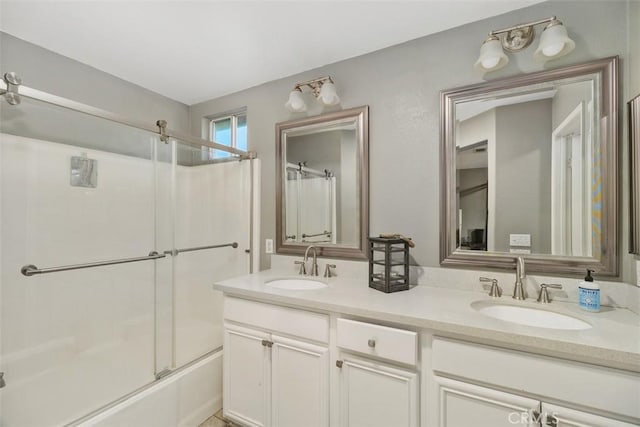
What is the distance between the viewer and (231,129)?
258 centimetres

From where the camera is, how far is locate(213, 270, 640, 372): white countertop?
0.86 meters

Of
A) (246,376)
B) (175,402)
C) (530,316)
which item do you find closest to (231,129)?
(246,376)

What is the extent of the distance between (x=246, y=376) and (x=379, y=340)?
861 millimetres

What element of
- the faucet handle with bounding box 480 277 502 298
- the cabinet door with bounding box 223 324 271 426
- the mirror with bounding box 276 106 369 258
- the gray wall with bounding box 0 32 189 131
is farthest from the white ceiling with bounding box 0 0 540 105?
the cabinet door with bounding box 223 324 271 426

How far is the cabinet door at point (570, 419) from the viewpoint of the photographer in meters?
0.84

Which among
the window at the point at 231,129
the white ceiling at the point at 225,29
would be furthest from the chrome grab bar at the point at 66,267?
the white ceiling at the point at 225,29

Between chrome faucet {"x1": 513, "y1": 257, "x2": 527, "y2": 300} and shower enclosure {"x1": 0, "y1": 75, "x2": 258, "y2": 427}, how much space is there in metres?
1.78

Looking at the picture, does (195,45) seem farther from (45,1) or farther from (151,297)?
(151,297)

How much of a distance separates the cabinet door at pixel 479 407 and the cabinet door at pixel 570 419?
0.03 meters

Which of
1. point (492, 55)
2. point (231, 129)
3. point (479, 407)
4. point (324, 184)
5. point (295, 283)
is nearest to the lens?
point (479, 407)

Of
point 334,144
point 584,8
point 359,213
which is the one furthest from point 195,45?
point 584,8

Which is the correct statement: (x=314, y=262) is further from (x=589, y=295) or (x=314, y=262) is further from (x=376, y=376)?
(x=589, y=295)

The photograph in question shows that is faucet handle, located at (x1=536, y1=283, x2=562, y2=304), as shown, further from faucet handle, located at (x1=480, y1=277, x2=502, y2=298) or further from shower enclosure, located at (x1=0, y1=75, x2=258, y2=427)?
shower enclosure, located at (x1=0, y1=75, x2=258, y2=427)

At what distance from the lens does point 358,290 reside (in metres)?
1.51
